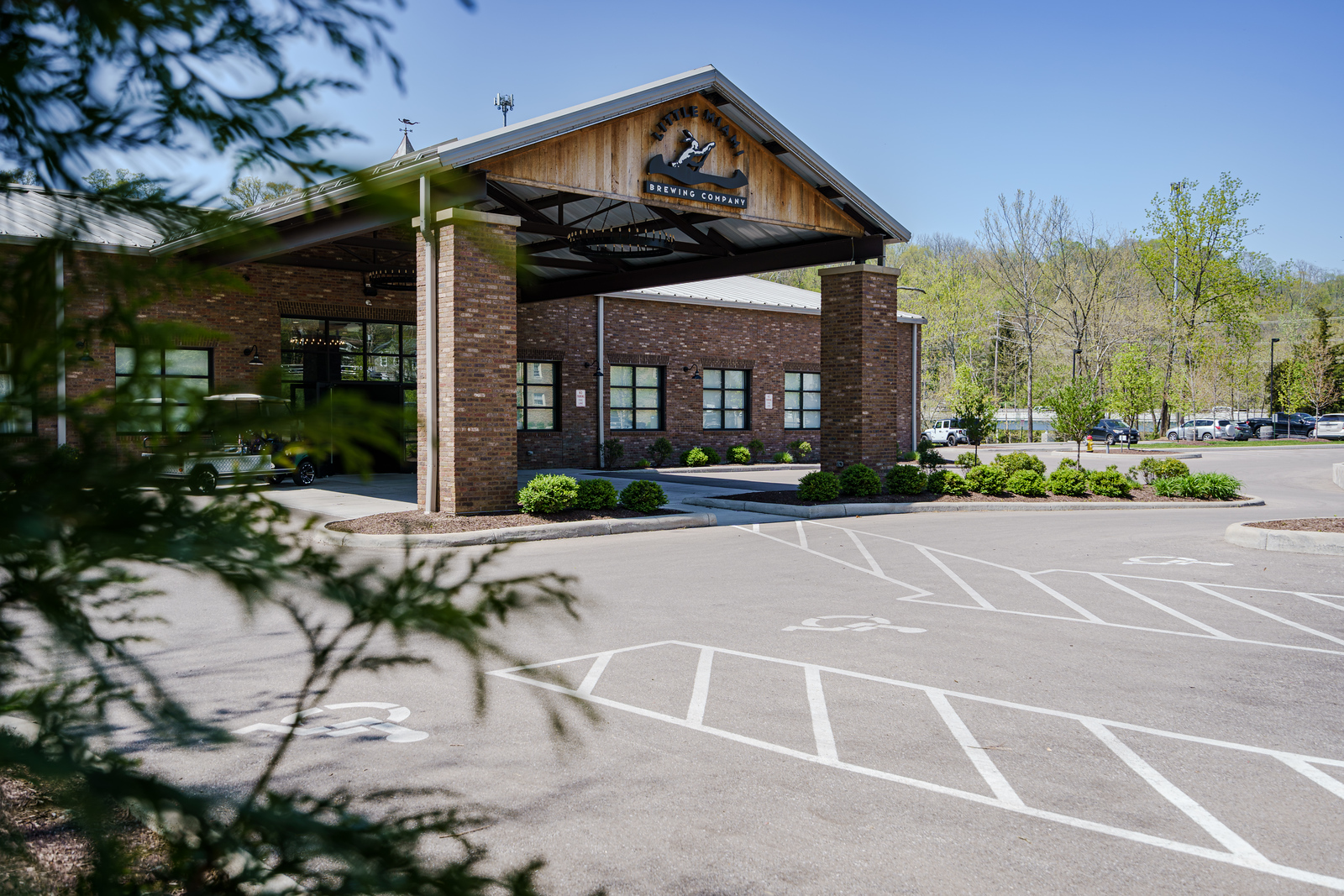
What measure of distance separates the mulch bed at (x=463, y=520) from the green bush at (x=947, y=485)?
23.2ft

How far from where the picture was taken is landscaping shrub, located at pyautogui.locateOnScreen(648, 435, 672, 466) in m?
30.3

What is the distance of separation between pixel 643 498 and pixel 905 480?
633 cm

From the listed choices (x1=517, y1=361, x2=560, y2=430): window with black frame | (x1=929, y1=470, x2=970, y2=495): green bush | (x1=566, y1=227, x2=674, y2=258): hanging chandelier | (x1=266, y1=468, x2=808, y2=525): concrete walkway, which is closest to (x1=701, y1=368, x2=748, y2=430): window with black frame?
(x1=266, y1=468, x2=808, y2=525): concrete walkway

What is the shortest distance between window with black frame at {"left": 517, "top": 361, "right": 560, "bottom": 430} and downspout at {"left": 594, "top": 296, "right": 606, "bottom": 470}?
1273 millimetres

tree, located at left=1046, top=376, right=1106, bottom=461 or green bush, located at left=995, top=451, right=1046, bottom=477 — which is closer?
green bush, located at left=995, top=451, right=1046, bottom=477

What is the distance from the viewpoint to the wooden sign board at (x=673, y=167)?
52.2 ft

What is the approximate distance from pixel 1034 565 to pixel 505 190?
1193cm

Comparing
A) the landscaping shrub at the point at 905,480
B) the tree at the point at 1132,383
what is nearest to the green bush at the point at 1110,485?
the landscaping shrub at the point at 905,480

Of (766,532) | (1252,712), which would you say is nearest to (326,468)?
(766,532)

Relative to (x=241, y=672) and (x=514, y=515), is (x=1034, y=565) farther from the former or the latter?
(x=241, y=672)

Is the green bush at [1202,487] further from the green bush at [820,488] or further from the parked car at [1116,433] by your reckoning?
the parked car at [1116,433]

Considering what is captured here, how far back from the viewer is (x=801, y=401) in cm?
3497

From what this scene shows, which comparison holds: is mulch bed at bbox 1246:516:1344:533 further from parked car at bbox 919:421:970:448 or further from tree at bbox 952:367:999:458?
parked car at bbox 919:421:970:448

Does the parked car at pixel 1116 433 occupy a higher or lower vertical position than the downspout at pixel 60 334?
lower
